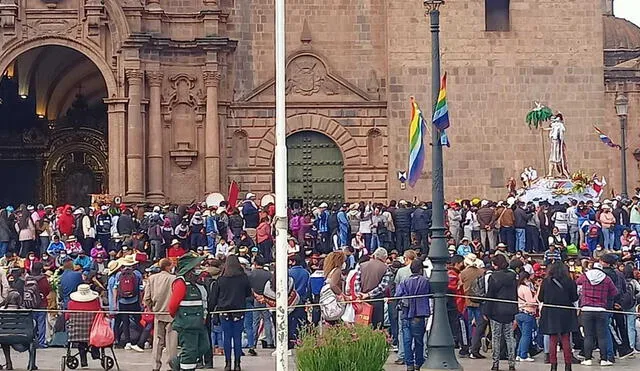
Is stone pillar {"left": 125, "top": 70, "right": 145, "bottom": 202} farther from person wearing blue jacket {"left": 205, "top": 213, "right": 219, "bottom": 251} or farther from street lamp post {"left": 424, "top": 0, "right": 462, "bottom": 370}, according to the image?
street lamp post {"left": 424, "top": 0, "right": 462, "bottom": 370}

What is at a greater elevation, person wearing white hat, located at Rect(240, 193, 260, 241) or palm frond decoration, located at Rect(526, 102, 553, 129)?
palm frond decoration, located at Rect(526, 102, 553, 129)

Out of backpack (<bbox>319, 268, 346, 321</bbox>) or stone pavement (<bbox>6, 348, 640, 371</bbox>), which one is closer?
backpack (<bbox>319, 268, 346, 321</bbox>)

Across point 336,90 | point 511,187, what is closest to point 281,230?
point 511,187

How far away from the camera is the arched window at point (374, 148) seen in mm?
37844

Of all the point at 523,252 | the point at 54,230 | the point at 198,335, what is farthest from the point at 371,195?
the point at 198,335

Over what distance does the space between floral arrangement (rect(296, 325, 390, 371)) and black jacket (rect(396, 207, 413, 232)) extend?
646 inches

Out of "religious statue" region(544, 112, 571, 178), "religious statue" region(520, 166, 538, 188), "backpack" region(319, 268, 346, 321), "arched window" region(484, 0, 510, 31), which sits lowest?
"backpack" region(319, 268, 346, 321)

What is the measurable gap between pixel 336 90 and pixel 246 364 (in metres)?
18.5

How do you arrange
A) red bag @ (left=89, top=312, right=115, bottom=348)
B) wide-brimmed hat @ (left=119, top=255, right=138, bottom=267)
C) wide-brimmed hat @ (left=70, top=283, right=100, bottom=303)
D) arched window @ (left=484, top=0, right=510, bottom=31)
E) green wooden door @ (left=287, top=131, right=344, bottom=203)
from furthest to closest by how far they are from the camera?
arched window @ (left=484, top=0, right=510, bottom=31) < green wooden door @ (left=287, top=131, right=344, bottom=203) < wide-brimmed hat @ (left=119, top=255, right=138, bottom=267) < wide-brimmed hat @ (left=70, top=283, right=100, bottom=303) < red bag @ (left=89, top=312, right=115, bottom=348)

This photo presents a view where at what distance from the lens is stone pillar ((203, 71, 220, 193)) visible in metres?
36.3

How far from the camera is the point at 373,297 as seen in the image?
67.6 feet

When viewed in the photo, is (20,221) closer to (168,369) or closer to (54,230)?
(54,230)

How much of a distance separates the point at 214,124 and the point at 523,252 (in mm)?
11190

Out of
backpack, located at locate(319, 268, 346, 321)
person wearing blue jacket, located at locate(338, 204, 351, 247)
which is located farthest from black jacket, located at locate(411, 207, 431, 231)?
backpack, located at locate(319, 268, 346, 321)
